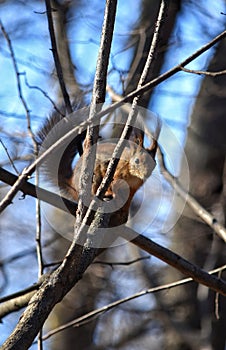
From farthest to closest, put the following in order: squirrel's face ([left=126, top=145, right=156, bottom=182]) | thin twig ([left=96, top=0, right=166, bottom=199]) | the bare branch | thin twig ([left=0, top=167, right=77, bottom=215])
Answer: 1. squirrel's face ([left=126, top=145, right=156, bottom=182])
2. the bare branch
3. thin twig ([left=0, top=167, right=77, bottom=215])
4. thin twig ([left=96, top=0, right=166, bottom=199])

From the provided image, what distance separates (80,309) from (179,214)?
75 centimetres

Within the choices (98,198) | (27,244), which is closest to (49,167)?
(98,198)

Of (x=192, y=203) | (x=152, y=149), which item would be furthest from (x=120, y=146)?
(x=192, y=203)

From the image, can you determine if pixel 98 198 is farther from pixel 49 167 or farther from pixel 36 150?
pixel 49 167

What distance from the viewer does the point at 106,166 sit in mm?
2139

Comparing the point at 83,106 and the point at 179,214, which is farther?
the point at 179,214

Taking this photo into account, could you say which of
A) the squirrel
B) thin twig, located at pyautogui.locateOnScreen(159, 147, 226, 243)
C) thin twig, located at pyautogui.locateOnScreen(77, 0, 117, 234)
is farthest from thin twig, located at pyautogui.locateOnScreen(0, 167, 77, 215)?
thin twig, located at pyautogui.locateOnScreen(159, 147, 226, 243)

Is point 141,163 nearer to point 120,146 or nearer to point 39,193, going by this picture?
point 39,193

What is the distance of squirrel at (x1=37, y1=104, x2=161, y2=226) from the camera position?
2.12m

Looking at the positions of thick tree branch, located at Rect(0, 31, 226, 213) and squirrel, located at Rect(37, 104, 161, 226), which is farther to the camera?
squirrel, located at Rect(37, 104, 161, 226)

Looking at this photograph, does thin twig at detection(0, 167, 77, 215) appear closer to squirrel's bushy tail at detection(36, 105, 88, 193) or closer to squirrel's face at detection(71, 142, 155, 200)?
squirrel's bushy tail at detection(36, 105, 88, 193)

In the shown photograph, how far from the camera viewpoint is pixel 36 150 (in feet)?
6.47

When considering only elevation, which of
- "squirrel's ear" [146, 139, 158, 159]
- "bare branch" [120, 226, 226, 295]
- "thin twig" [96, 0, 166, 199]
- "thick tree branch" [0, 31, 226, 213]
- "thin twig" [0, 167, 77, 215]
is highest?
"thick tree branch" [0, 31, 226, 213]

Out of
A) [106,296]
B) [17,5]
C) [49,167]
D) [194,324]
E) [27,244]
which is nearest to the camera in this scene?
[49,167]
